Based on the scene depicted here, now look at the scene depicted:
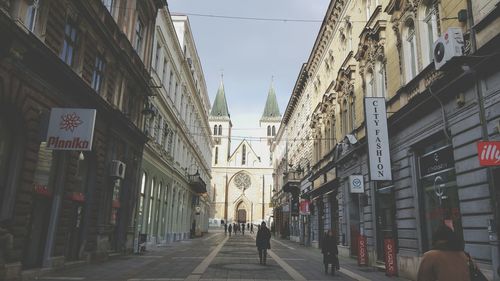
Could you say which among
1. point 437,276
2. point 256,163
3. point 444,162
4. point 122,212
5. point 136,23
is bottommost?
point 437,276

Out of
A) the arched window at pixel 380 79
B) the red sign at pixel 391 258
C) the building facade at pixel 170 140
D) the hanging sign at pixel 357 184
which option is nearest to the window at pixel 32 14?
Result: the building facade at pixel 170 140

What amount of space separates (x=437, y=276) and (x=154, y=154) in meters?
21.5

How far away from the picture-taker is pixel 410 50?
1397 centimetres

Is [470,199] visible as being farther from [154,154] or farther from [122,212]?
[154,154]

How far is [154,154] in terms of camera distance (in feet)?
79.3

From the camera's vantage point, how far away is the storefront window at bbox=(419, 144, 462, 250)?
10914mm

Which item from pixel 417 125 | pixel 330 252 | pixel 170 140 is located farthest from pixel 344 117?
pixel 170 140

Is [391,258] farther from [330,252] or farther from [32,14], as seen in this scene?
[32,14]

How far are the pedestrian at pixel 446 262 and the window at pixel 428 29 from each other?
9393 millimetres

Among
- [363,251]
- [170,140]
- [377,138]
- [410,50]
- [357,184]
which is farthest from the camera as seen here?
[170,140]

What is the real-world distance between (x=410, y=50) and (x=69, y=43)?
36.9ft

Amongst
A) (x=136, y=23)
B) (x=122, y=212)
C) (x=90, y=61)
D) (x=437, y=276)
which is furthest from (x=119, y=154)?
(x=437, y=276)

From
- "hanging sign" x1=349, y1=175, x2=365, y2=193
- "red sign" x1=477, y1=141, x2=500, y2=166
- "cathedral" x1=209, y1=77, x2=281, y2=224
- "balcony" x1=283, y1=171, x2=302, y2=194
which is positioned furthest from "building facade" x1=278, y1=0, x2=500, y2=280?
"cathedral" x1=209, y1=77, x2=281, y2=224

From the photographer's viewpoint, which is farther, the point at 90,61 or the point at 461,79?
the point at 90,61
